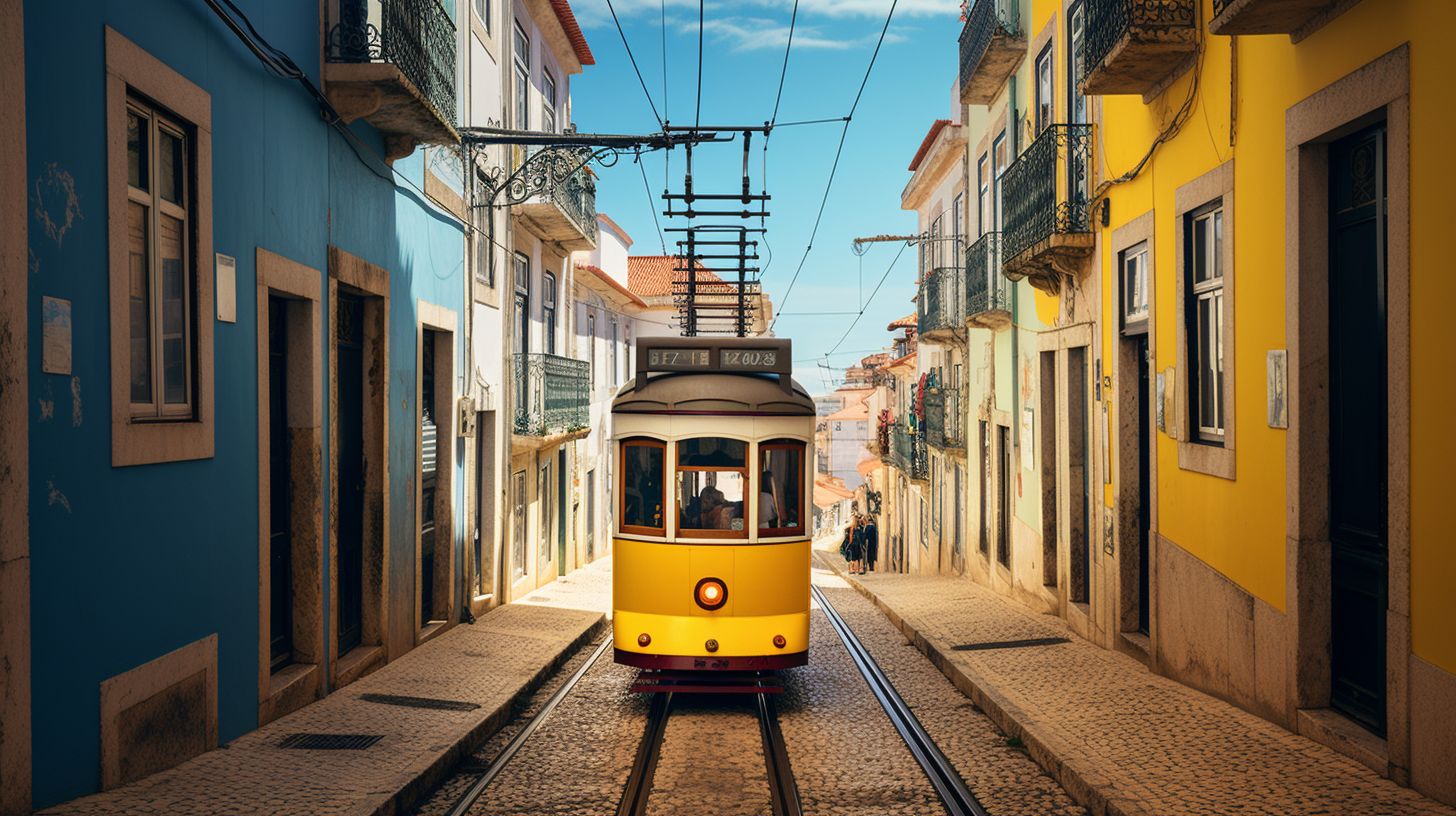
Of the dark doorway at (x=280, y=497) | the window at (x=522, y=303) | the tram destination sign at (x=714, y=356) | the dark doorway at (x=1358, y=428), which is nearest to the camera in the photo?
the dark doorway at (x=1358, y=428)

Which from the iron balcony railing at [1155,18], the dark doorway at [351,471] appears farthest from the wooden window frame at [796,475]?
the iron balcony railing at [1155,18]

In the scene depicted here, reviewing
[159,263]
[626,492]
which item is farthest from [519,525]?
[159,263]

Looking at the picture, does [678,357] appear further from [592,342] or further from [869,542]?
[869,542]

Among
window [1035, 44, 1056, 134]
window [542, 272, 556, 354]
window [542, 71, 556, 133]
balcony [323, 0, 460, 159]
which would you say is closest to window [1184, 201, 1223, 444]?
window [1035, 44, 1056, 134]

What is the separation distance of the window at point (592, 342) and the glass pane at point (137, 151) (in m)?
18.6

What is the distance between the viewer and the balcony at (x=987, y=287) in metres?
16.4

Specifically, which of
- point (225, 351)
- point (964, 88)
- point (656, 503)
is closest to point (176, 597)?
point (225, 351)

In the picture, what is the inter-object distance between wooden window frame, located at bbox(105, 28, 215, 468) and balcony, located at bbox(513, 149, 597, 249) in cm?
708

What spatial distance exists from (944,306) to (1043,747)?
46.0 ft

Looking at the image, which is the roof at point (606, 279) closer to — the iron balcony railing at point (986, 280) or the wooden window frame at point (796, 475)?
the iron balcony railing at point (986, 280)

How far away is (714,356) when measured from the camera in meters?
9.80

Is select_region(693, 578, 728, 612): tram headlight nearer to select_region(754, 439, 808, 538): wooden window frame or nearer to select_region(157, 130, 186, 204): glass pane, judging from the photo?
select_region(754, 439, 808, 538): wooden window frame

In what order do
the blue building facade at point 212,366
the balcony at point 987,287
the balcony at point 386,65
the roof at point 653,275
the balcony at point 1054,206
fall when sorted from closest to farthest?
the blue building facade at point 212,366
the balcony at point 386,65
the balcony at point 1054,206
the balcony at point 987,287
the roof at point 653,275

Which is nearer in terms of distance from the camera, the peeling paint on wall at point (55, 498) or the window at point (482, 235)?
the peeling paint on wall at point (55, 498)
